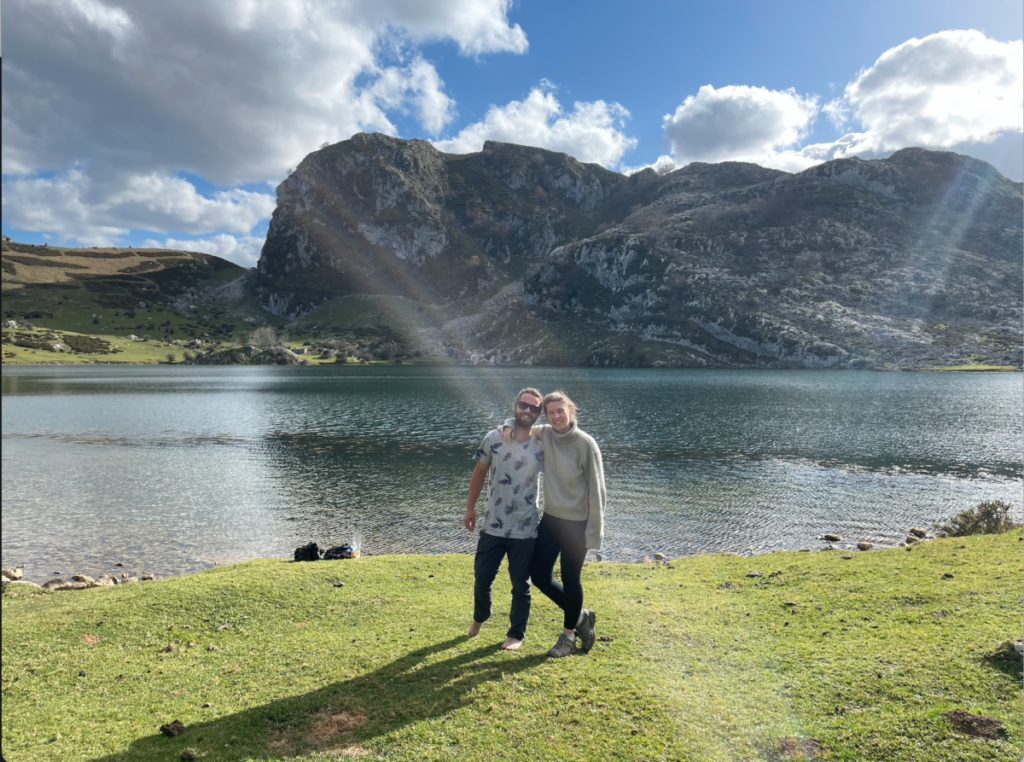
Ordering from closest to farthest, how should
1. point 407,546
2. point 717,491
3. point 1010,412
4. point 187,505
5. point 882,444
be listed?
point 407,546
point 187,505
point 717,491
point 882,444
point 1010,412

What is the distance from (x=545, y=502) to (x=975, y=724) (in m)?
8.36

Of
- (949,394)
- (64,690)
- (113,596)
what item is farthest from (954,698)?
(949,394)

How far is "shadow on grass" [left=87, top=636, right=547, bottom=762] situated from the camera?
33.2 ft

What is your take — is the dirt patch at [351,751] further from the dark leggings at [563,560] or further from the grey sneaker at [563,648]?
the dark leggings at [563,560]

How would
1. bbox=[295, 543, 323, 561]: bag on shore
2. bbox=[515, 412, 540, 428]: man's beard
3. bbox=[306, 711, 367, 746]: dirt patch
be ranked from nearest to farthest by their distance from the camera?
bbox=[306, 711, 367, 746]: dirt patch, bbox=[515, 412, 540, 428]: man's beard, bbox=[295, 543, 323, 561]: bag on shore

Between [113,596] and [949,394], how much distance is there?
137 metres

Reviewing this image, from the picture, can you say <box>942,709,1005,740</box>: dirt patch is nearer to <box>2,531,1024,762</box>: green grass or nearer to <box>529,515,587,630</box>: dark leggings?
<box>2,531,1024,762</box>: green grass

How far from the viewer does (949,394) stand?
114 metres

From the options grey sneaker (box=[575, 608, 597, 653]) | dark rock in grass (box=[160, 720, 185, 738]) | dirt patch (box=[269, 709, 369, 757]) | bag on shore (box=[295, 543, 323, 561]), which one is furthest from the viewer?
bag on shore (box=[295, 543, 323, 561])

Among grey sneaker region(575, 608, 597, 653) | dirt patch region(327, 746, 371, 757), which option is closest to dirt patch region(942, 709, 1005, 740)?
Answer: grey sneaker region(575, 608, 597, 653)

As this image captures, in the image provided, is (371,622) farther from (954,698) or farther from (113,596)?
(954,698)

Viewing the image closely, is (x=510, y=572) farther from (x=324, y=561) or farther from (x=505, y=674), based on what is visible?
(x=324, y=561)

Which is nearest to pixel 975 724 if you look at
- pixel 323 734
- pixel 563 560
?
pixel 563 560

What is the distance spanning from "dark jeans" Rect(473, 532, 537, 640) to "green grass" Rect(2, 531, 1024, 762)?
0.72 metres
